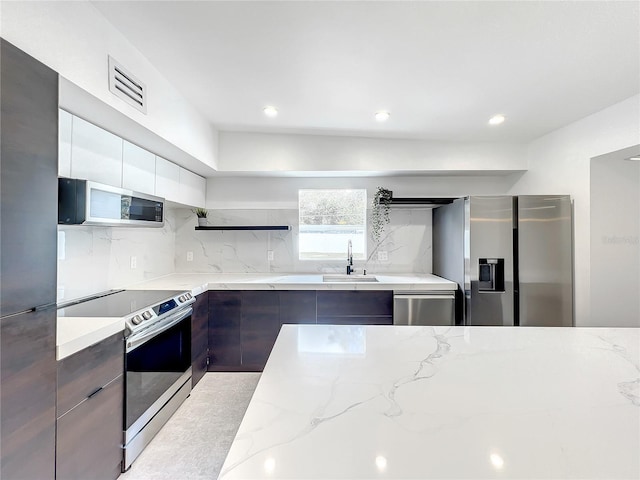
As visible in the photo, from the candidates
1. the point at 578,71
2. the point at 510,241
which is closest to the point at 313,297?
the point at 510,241

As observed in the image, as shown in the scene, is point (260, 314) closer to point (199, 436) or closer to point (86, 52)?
point (199, 436)

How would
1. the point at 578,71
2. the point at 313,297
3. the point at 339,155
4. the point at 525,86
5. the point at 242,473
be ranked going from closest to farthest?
the point at 242,473, the point at 578,71, the point at 525,86, the point at 313,297, the point at 339,155

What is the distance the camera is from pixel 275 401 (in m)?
0.77

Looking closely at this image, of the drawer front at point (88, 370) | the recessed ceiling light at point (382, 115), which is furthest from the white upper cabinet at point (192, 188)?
the recessed ceiling light at point (382, 115)

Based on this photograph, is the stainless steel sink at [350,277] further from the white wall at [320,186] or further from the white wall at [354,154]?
the white wall at [354,154]

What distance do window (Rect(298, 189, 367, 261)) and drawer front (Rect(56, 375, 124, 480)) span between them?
2.29m

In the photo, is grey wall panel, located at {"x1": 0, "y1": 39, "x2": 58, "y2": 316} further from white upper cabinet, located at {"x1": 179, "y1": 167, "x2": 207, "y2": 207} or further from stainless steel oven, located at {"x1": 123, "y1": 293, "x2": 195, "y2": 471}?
white upper cabinet, located at {"x1": 179, "y1": 167, "x2": 207, "y2": 207}

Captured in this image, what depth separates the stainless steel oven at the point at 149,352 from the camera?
1.68 meters

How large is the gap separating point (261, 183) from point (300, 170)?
631mm

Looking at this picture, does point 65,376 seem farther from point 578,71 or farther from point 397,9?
point 578,71

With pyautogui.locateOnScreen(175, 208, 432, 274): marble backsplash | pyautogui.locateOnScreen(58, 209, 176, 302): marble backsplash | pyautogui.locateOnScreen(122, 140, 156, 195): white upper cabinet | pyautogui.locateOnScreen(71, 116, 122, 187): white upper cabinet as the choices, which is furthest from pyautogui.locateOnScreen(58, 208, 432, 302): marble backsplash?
pyautogui.locateOnScreen(71, 116, 122, 187): white upper cabinet

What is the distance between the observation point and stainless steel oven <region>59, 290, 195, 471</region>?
5.53ft

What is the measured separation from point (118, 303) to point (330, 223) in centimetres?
227

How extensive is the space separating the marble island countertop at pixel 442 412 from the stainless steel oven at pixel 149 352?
3.51 ft
